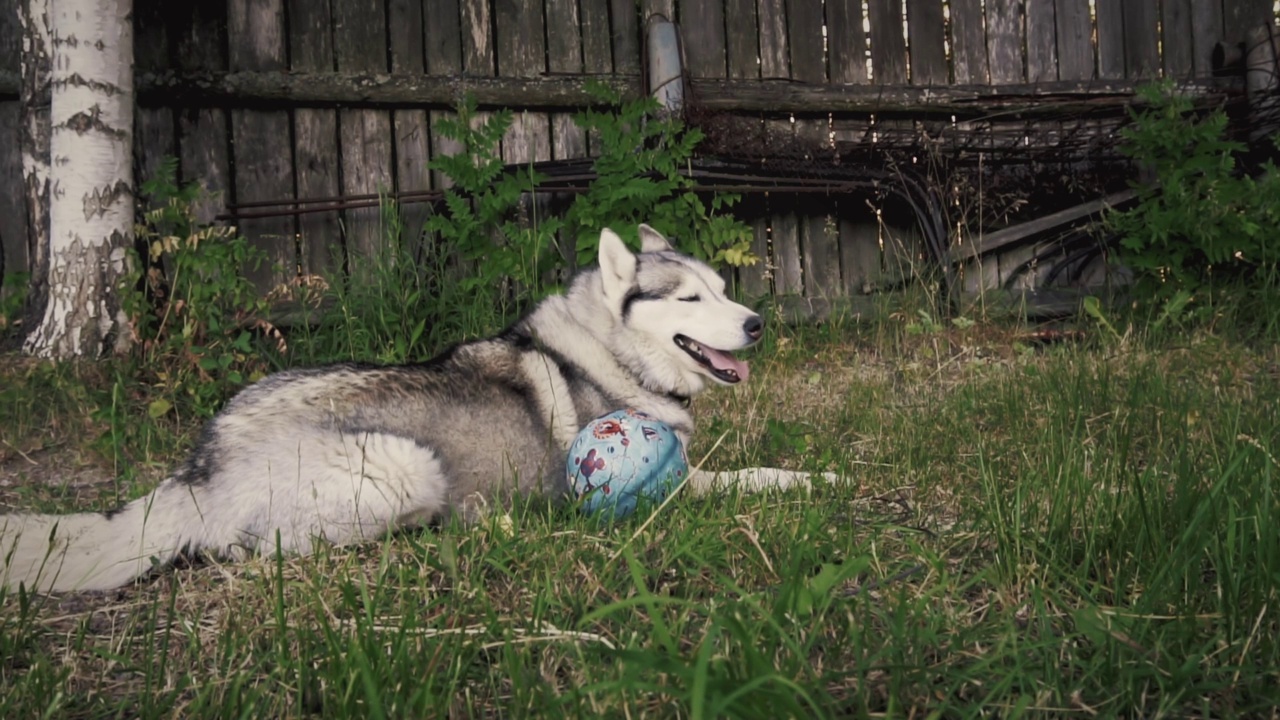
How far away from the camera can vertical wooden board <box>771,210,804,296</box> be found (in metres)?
6.95

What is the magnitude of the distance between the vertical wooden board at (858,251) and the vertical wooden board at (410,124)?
278 centimetres

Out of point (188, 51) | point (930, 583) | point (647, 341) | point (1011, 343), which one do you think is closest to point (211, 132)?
point (188, 51)

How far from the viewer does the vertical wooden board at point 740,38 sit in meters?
6.97

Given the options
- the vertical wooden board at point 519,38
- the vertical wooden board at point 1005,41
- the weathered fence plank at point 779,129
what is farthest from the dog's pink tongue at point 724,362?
the vertical wooden board at point 1005,41

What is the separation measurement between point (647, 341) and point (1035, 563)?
2.03 m

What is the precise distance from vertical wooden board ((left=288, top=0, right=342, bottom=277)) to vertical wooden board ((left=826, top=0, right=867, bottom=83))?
10.8 ft

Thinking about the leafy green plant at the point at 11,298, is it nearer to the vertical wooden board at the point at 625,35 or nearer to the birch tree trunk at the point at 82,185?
the birch tree trunk at the point at 82,185

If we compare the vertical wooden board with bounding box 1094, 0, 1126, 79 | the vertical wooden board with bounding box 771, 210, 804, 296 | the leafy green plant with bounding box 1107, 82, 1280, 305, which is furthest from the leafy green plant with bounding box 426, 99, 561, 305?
the vertical wooden board with bounding box 1094, 0, 1126, 79

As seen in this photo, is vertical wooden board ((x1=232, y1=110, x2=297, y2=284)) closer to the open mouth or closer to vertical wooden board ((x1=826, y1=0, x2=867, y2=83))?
the open mouth

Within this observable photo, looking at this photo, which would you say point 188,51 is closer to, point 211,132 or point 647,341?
point 211,132

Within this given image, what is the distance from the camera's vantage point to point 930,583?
226cm

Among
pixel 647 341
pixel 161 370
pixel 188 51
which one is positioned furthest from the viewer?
pixel 188 51

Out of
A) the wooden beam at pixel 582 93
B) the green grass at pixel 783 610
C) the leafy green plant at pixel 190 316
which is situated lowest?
the green grass at pixel 783 610

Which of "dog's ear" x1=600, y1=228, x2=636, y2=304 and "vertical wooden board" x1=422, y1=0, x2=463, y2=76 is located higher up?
"vertical wooden board" x1=422, y1=0, x2=463, y2=76
